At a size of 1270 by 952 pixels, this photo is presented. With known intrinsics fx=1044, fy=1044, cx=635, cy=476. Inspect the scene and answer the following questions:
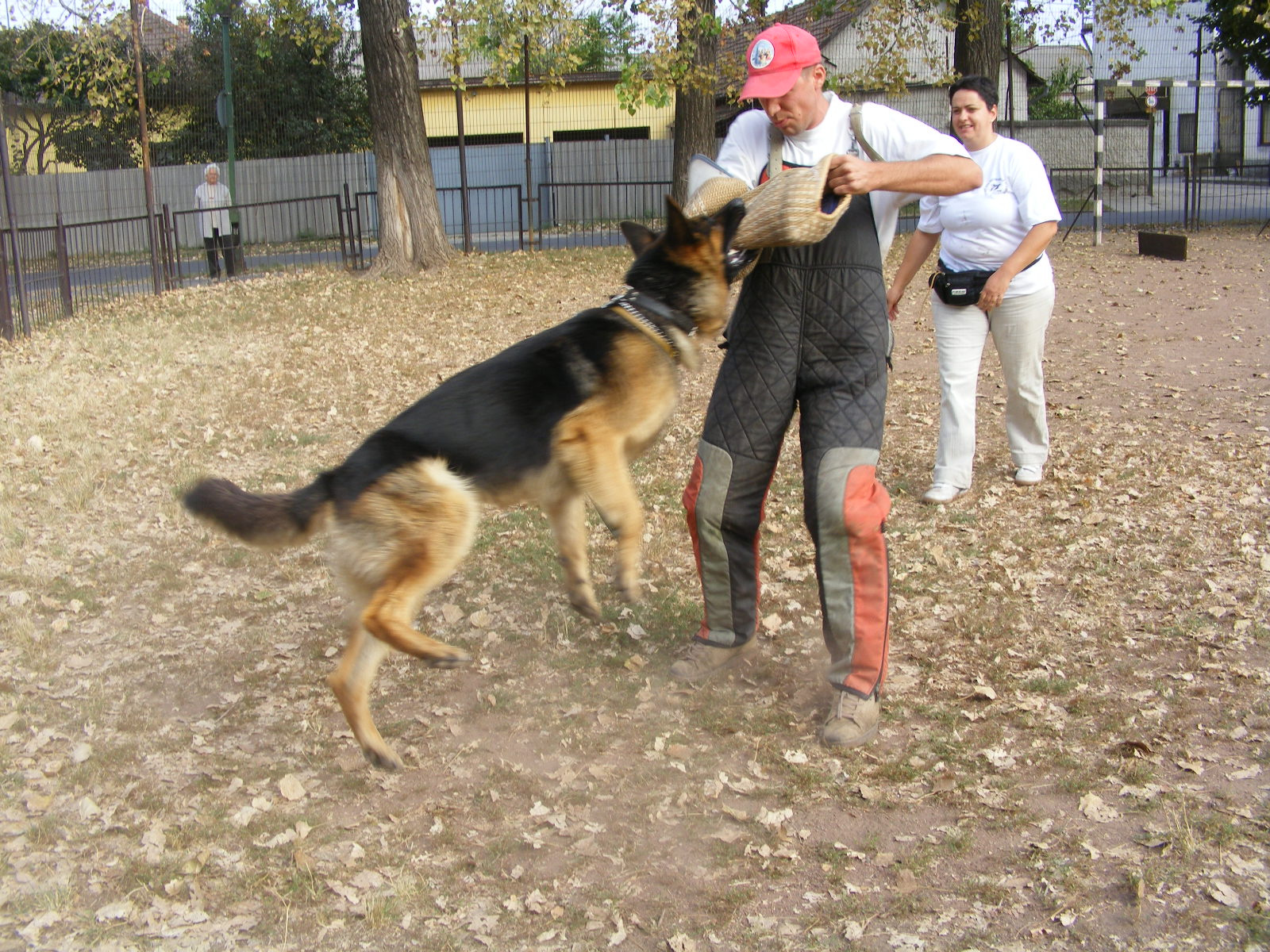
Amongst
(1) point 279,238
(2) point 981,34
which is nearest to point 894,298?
(2) point 981,34

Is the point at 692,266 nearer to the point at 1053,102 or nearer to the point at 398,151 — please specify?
the point at 398,151

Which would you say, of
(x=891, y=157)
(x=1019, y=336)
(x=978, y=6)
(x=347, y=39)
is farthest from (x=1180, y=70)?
(x=891, y=157)

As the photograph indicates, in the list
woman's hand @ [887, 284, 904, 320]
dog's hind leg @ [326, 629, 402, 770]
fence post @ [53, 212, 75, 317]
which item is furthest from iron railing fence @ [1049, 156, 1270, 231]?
dog's hind leg @ [326, 629, 402, 770]

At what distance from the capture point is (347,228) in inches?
854

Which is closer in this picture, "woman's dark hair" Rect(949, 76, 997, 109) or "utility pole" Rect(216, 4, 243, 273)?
"woman's dark hair" Rect(949, 76, 997, 109)

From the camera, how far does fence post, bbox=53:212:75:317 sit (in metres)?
13.5

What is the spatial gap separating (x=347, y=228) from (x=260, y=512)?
63.9 feet

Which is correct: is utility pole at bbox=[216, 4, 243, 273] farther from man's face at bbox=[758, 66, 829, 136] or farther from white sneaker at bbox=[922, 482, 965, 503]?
man's face at bbox=[758, 66, 829, 136]

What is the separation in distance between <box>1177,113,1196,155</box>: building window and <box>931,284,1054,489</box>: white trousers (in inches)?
1311

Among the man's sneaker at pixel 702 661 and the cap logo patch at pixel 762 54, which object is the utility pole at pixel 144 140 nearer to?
the man's sneaker at pixel 702 661

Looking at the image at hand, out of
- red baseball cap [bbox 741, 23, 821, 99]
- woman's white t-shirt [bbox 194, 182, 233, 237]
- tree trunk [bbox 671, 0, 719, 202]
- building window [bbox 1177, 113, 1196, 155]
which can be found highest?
building window [bbox 1177, 113, 1196, 155]

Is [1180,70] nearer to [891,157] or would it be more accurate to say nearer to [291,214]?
[291,214]

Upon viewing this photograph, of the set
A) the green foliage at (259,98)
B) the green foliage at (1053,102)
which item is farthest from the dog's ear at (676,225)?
the green foliage at (1053,102)

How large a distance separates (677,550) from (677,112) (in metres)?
14.2
